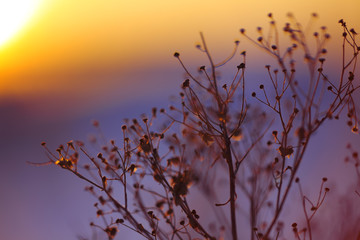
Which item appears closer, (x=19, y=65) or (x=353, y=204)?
(x=353, y=204)

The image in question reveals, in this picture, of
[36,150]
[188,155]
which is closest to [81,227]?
[188,155]

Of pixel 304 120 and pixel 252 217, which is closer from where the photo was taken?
pixel 304 120

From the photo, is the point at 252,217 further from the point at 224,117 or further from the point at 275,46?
the point at 275,46

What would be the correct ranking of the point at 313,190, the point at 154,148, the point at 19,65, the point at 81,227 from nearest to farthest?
the point at 154,148
the point at 313,190
the point at 81,227
the point at 19,65

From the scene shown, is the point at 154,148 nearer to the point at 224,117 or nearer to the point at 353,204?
the point at 224,117

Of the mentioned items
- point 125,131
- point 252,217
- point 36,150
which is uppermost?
point 36,150

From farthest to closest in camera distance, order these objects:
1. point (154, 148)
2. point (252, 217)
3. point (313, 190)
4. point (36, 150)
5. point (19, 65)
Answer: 1. point (36, 150)
2. point (19, 65)
3. point (313, 190)
4. point (252, 217)
5. point (154, 148)

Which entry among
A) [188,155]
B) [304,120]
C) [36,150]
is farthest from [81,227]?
[304,120]

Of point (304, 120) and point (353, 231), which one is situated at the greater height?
point (304, 120)

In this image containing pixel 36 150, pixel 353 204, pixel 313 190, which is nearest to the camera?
pixel 353 204
